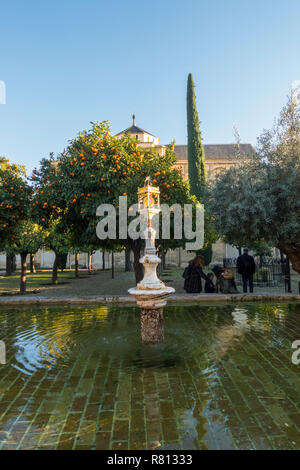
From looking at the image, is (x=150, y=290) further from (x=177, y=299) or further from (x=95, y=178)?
(x=95, y=178)

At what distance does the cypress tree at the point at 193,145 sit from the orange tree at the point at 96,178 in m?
18.6

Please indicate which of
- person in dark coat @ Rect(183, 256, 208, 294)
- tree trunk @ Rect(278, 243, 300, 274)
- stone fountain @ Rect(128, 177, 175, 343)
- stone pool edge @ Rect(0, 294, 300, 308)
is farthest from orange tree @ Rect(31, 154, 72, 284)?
tree trunk @ Rect(278, 243, 300, 274)

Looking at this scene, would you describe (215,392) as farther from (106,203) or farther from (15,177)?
(15,177)

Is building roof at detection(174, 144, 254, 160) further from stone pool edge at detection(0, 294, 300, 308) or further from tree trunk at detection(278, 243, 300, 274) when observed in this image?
stone pool edge at detection(0, 294, 300, 308)

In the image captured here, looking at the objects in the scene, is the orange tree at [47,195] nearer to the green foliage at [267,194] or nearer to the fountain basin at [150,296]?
the green foliage at [267,194]

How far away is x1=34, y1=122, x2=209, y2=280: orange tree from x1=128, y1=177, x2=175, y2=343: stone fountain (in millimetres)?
4813

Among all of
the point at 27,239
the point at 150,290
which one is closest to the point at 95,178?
the point at 27,239

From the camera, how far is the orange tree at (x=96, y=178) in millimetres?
10484

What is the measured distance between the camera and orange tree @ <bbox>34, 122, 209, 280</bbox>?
10.5 metres

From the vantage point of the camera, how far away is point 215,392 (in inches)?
147

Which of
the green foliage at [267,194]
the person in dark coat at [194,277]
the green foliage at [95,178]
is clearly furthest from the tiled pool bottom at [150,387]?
the green foliage at [95,178]

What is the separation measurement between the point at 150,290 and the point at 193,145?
2728cm

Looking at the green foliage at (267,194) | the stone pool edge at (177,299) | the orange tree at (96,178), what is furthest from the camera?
the orange tree at (96,178)
